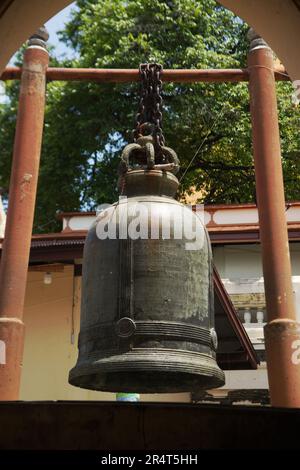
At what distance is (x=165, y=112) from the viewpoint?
1499cm

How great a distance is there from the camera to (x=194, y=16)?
15.2 m

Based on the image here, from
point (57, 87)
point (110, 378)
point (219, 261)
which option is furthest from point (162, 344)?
point (57, 87)

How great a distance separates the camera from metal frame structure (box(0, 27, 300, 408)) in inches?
233

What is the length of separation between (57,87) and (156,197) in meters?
13.3

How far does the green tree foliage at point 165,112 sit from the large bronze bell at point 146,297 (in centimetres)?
1095

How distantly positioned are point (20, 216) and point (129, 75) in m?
1.89

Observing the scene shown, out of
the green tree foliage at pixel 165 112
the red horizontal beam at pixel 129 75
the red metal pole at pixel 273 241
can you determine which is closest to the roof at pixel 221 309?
the red metal pole at pixel 273 241

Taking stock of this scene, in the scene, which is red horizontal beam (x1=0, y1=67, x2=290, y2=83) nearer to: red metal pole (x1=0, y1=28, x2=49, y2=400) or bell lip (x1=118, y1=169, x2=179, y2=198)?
red metal pole (x1=0, y1=28, x2=49, y2=400)

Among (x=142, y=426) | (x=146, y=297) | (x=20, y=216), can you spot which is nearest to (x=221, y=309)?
(x=20, y=216)

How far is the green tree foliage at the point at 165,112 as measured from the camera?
1473cm

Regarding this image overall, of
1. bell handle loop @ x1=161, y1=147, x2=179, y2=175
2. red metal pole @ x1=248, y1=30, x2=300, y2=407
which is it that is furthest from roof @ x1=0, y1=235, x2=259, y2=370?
bell handle loop @ x1=161, y1=147, x2=179, y2=175

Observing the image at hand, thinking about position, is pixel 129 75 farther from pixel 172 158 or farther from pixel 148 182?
pixel 148 182

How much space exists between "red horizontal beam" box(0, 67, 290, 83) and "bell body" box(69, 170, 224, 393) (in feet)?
7.84

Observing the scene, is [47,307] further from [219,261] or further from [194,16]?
[194,16]
